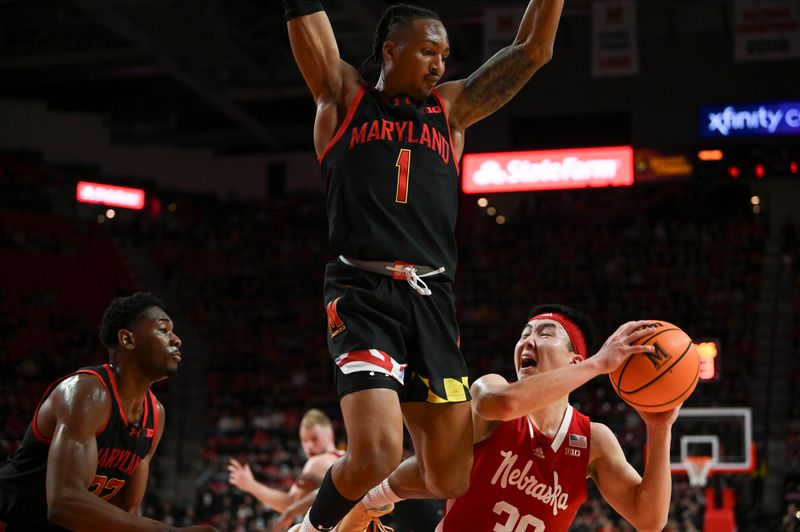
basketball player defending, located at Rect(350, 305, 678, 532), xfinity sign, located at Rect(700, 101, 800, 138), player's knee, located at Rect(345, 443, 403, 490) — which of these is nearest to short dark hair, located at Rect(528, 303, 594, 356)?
basketball player defending, located at Rect(350, 305, 678, 532)

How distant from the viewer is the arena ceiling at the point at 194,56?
17531 millimetres

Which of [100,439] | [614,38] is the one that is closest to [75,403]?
[100,439]

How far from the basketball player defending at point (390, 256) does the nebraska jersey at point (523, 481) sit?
345 millimetres

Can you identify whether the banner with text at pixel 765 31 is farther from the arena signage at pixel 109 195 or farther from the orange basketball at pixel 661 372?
the arena signage at pixel 109 195

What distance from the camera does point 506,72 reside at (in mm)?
4191

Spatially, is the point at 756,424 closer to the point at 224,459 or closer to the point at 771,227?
the point at 771,227

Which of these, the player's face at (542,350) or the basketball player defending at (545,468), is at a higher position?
the player's face at (542,350)

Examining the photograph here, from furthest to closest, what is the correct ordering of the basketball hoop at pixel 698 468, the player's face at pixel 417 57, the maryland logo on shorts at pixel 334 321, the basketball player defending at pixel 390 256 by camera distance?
1. the basketball hoop at pixel 698 468
2. the player's face at pixel 417 57
3. the maryland logo on shorts at pixel 334 321
4. the basketball player defending at pixel 390 256

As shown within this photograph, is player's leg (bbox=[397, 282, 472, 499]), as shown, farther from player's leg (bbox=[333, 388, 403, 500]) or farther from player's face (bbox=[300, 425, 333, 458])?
player's face (bbox=[300, 425, 333, 458])

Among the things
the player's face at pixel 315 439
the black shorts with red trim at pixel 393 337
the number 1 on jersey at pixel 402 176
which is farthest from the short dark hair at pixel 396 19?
the player's face at pixel 315 439

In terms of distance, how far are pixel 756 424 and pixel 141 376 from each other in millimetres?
12788

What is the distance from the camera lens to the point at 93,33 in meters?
20.0

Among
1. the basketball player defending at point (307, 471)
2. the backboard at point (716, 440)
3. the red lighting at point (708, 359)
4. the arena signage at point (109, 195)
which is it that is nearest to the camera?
the basketball player defending at point (307, 471)

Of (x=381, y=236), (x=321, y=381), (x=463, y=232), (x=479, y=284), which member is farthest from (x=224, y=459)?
(x=381, y=236)
